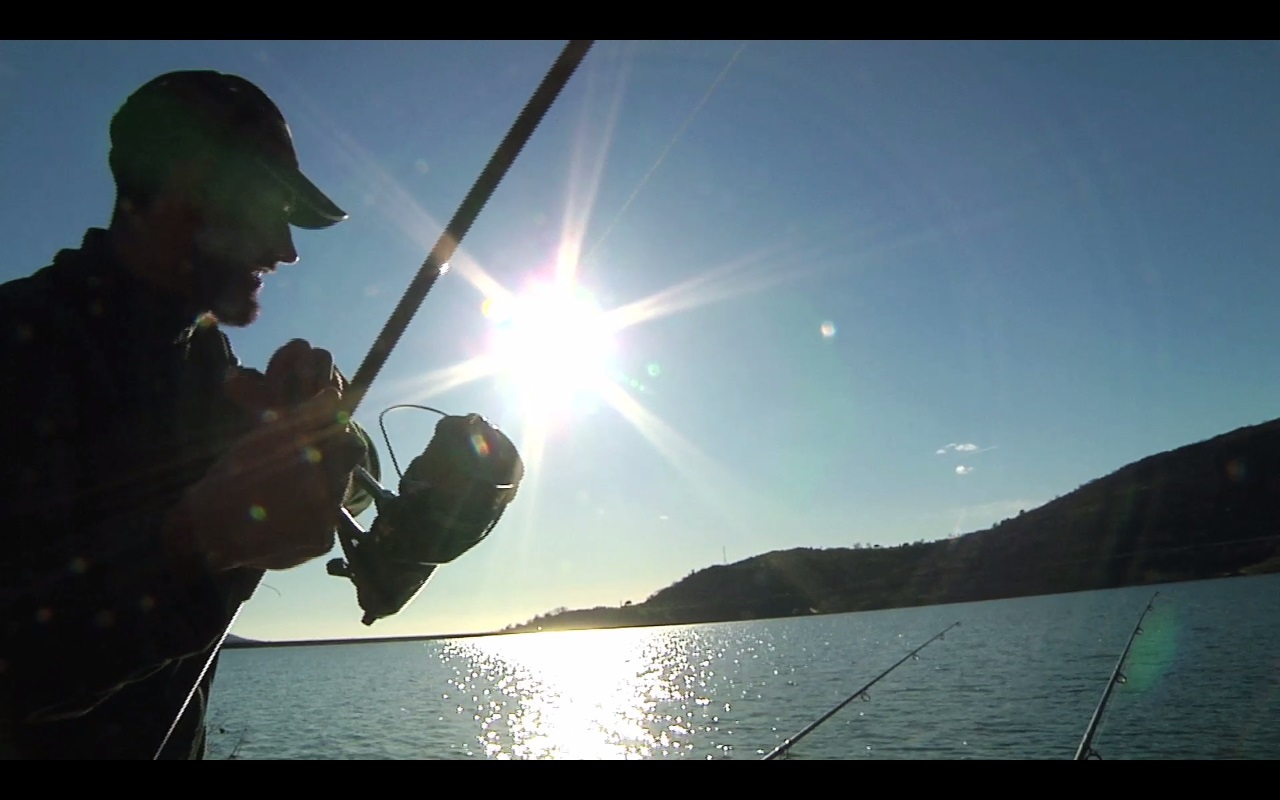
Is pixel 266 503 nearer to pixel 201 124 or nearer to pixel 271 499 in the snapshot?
pixel 271 499

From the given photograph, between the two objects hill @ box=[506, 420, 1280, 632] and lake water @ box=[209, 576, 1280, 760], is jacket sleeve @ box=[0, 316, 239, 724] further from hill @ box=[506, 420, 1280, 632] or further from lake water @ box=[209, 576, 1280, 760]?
hill @ box=[506, 420, 1280, 632]

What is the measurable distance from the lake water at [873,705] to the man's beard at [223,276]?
36.4 ft

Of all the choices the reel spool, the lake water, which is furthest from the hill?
the reel spool

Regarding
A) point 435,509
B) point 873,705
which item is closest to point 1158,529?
point 873,705

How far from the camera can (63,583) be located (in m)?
1.44

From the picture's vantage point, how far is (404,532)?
7.29 ft

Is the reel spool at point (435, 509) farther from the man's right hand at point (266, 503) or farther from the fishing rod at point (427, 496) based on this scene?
the man's right hand at point (266, 503)

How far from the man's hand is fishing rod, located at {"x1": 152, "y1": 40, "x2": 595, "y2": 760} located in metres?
0.58

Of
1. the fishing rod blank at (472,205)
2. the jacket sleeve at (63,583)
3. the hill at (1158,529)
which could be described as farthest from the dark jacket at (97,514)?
the hill at (1158,529)

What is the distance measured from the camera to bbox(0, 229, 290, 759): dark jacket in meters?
1.44

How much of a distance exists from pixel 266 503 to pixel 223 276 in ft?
3.21

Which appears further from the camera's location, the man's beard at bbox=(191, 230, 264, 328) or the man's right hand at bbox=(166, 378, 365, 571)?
the man's beard at bbox=(191, 230, 264, 328)
